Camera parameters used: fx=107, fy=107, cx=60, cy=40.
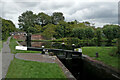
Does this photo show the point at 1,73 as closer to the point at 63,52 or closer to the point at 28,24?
the point at 63,52

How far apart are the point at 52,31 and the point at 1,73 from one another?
3460cm

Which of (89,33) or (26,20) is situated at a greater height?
(26,20)

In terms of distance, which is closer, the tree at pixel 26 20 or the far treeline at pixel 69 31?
the far treeline at pixel 69 31

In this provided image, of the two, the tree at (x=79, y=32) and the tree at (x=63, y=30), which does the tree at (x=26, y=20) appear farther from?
the tree at (x=79, y=32)

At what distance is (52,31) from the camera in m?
40.7

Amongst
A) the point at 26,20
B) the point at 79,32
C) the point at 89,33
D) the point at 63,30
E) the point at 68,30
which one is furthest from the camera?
the point at 26,20

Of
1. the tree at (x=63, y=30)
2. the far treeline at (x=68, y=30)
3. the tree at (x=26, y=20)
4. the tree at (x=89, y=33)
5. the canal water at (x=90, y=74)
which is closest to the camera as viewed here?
the canal water at (x=90, y=74)

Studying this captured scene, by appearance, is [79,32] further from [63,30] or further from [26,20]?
[26,20]

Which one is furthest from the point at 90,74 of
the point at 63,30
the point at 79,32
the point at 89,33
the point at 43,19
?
the point at 43,19

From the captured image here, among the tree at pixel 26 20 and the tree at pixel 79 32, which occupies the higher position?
the tree at pixel 26 20

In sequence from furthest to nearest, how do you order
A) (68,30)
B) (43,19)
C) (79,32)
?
(43,19)
(68,30)
(79,32)

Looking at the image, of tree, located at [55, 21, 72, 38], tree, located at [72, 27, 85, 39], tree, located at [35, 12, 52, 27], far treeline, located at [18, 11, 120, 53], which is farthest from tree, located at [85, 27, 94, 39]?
tree, located at [35, 12, 52, 27]

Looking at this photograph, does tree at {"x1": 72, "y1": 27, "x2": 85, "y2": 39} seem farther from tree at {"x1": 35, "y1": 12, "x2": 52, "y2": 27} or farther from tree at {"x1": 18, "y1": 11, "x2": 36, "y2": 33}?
tree at {"x1": 18, "y1": 11, "x2": 36, "y2": 33}

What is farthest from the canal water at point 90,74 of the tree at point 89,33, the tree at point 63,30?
the tree at point 63,30
